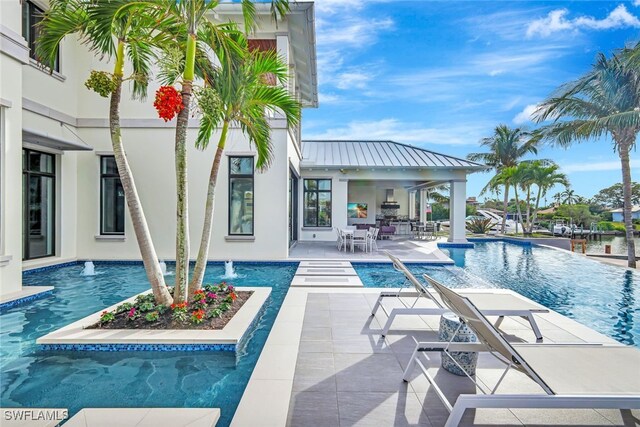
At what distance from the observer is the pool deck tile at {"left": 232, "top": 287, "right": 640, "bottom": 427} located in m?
2.49

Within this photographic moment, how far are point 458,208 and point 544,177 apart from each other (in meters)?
10.7

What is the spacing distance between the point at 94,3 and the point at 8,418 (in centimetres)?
470

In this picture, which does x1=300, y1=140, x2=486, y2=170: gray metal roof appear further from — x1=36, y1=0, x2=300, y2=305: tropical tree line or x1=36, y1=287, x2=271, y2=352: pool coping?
x1=36, y1=287, x2=271, y2=352: pool coping

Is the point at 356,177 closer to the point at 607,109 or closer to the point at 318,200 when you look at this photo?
the point at 318,200

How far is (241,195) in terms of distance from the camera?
1053 centimetres

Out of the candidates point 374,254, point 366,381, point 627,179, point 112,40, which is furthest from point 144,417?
point 627,179

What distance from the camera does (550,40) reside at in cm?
1223

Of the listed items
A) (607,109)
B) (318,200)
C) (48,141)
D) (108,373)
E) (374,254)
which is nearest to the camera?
(108,373)

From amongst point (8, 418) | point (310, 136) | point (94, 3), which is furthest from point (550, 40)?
point (8, 418)

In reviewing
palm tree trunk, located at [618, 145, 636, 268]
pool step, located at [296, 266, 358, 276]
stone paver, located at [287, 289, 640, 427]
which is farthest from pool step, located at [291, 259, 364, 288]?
palm tree trunk, located at [618, 145, 636, 268]

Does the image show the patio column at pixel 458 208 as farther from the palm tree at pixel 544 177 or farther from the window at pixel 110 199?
the window at pixel 110 199

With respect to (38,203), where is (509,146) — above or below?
above

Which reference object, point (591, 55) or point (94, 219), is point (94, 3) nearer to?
point (94, 219)

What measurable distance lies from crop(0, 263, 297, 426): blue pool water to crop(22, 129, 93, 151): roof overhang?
177 inches
